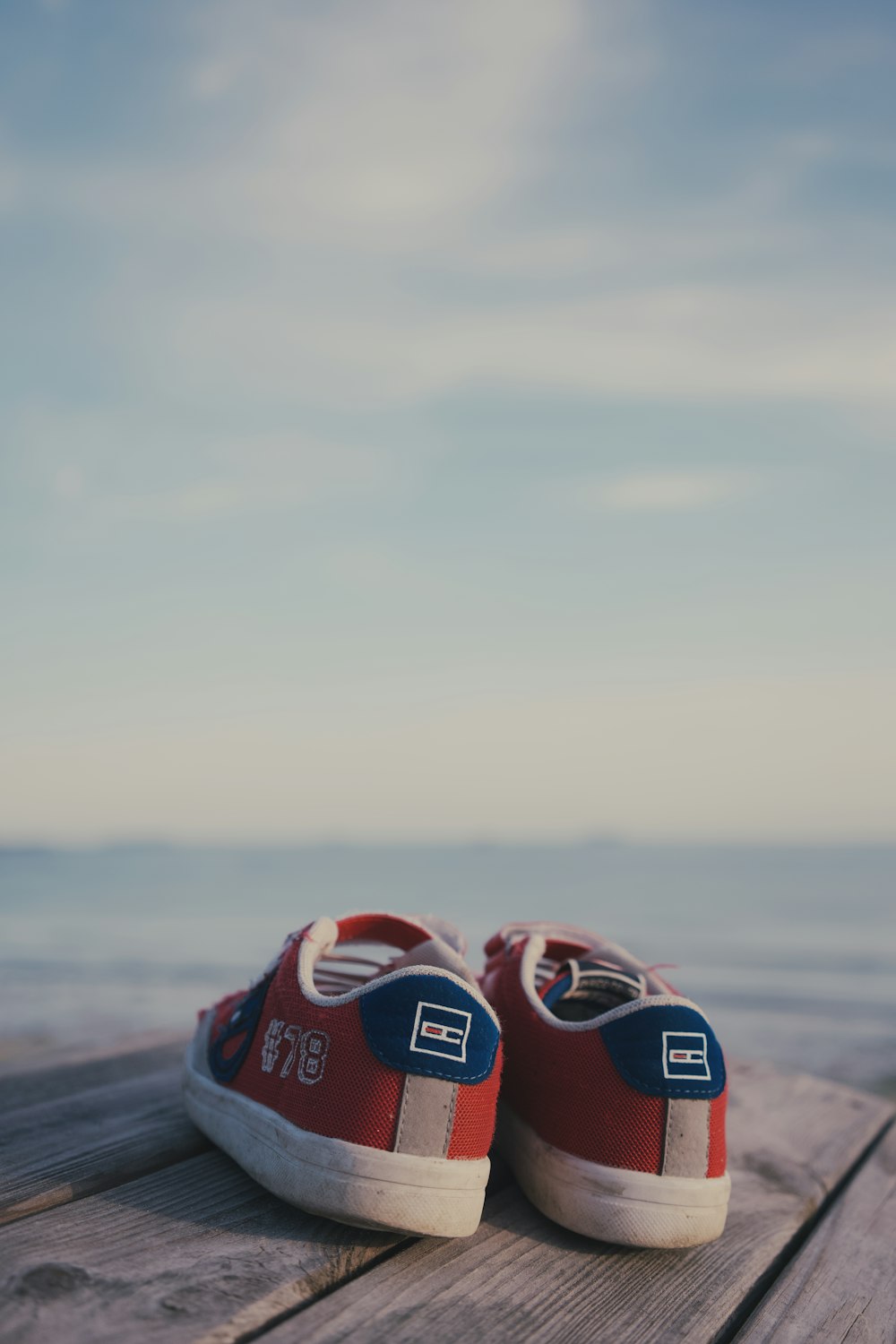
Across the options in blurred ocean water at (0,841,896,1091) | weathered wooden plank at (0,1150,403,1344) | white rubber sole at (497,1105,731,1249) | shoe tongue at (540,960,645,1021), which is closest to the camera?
weathered wooden plank at (0,1150,403,1344)

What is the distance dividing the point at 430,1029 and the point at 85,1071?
1.40m

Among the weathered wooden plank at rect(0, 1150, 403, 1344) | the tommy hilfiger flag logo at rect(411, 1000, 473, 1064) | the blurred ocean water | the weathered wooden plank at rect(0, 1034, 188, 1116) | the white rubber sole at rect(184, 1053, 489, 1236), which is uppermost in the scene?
the tommy hilfiger flag logo at rect(411, 1000, 473, 1064)

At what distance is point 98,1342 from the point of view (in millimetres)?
1127

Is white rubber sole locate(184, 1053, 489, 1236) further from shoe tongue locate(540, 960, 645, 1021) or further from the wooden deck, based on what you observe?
shoe tongue locate(540, 960, 645, 1021)

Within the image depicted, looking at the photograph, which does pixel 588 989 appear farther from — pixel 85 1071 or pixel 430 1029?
pixel 85 1071

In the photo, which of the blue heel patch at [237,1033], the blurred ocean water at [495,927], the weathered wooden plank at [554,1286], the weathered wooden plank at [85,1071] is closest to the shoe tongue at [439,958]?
the blue heel patch at [237,1033]

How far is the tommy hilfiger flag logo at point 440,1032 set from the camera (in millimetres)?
1454

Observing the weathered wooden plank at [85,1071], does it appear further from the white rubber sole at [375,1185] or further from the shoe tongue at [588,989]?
the shoe tongue at [588,989]

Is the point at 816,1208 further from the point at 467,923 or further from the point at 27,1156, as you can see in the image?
the point at 467,923

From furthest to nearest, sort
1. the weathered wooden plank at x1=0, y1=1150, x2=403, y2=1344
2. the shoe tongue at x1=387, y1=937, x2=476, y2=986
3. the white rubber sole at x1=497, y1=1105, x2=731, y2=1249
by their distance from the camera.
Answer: the shoe tongue at x1=387, y1=937, x2=476, y2=986, the white rubber sole at x1=497, y1=1105, x2=731, y2=1249, the weathered wooden plank at x1=0, y1=1150, x2=403, y2=1344

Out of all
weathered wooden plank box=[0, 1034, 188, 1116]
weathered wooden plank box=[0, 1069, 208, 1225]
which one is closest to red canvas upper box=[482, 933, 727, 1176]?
weathered wooden plank box=[0, 1069, 208, 1225]

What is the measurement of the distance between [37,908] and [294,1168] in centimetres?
1629

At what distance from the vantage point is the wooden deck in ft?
4.03

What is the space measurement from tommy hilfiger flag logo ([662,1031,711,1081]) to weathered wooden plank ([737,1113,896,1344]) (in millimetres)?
329
